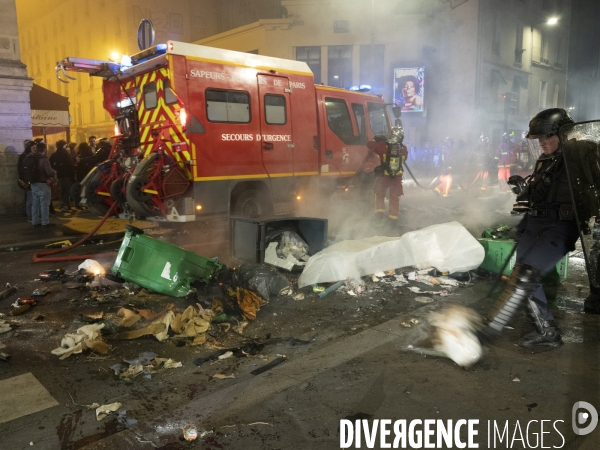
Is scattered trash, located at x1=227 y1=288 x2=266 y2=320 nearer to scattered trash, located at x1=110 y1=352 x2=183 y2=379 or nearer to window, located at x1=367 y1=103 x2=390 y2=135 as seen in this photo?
scattered trash, located at x1=110 y1=352 x2=183 y2=379

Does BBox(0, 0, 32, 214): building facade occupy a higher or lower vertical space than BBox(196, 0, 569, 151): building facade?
lower

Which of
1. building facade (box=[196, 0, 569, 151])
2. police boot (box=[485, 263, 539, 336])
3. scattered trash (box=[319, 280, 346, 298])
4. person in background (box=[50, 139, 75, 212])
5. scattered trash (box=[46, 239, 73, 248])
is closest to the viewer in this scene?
police boot (box=[485, 263, 539, 336])

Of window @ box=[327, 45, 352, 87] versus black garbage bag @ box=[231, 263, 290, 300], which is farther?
window @ box=[327, 45, 352, 87]

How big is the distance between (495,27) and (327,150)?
24432mm

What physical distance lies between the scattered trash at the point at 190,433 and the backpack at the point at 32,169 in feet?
28.1

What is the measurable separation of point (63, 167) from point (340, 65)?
18152 millimetres

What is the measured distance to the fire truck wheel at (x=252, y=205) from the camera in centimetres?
766

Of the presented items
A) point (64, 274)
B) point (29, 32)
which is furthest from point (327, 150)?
point (29, 32)

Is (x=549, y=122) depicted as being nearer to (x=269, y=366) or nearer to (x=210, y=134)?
(x=269, y=366)

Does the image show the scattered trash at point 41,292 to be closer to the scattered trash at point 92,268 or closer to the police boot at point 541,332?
the scattered trash at point 92,268

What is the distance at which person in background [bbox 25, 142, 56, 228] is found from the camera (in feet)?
31.2

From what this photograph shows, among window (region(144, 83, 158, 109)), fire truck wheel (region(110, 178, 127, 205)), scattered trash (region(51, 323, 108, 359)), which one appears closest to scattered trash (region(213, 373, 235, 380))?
scattered trash (region(51, 323, 108, 359))

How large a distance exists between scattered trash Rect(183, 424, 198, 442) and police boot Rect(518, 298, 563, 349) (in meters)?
2.70

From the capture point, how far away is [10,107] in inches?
470
